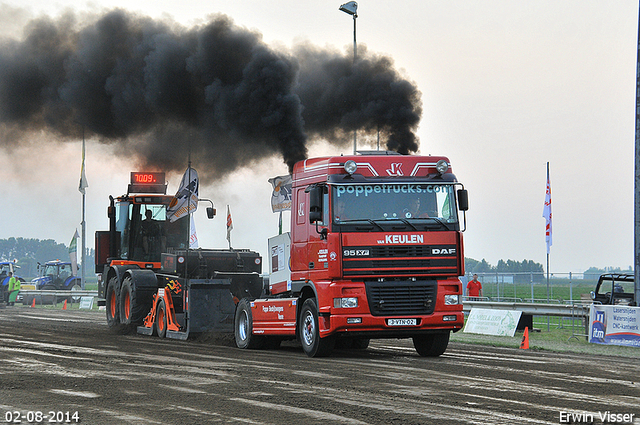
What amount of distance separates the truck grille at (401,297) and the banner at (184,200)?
8173mm

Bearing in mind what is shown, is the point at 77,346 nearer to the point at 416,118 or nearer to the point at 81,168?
the point at 416,118

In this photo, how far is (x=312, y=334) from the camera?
13.3m

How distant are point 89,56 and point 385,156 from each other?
12.3m

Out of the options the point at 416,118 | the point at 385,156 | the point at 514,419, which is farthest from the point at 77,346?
the point at 514,419

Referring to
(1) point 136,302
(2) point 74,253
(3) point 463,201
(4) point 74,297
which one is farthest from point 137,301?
(2) point 74,253

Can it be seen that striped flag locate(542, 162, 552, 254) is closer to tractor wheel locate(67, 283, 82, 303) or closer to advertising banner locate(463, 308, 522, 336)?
advertising banner locate(463, 308, 522, 336)

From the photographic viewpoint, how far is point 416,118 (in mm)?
18547

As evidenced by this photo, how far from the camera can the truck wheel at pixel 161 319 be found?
58.3ft

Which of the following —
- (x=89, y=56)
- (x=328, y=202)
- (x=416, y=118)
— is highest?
(x=89, y=56)

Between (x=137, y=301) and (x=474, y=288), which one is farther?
(x=474, y=288)

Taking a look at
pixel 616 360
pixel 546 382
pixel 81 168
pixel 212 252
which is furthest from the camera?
pixel 81 168

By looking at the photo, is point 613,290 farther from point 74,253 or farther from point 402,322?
point 74,253

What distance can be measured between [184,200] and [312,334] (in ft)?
25.9

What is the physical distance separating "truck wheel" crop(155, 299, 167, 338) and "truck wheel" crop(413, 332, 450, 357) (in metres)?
6.16
